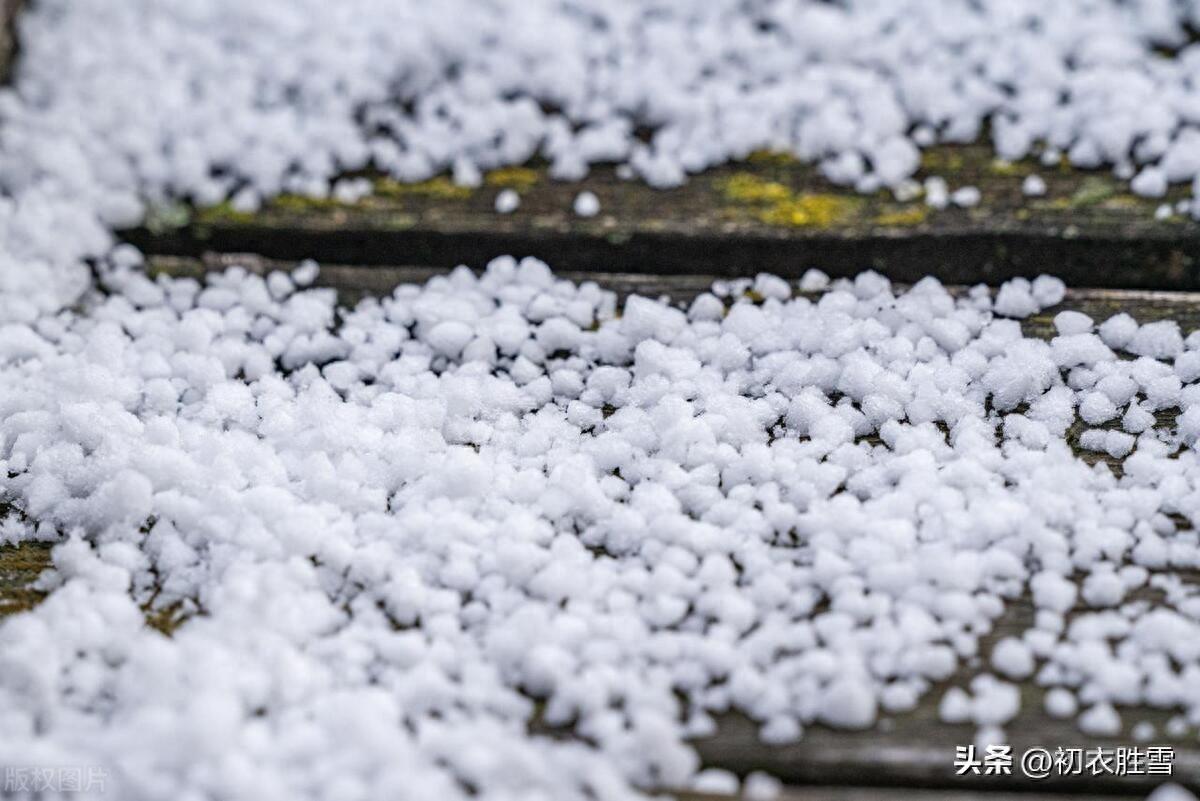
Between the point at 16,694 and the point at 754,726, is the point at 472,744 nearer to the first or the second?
the point at 754,726

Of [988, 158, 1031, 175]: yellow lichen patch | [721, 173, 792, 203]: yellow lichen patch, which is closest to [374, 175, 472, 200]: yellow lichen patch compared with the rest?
[721, 173, 792, 203]: yellow lichen patch

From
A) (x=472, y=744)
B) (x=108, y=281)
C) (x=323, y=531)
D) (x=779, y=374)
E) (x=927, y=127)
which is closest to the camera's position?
(x=472, y=744)

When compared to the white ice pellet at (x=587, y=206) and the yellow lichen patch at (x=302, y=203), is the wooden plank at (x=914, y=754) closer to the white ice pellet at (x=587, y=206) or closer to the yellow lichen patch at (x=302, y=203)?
the white ice pellet at (x=587, y=206)

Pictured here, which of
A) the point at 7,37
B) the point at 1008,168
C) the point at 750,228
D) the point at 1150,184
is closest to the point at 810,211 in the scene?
the point at 750,228

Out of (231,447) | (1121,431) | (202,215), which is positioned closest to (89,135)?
(202,215)

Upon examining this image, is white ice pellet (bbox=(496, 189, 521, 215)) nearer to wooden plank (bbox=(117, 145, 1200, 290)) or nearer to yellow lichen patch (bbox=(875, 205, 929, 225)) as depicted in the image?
wooden plank (bbox=(117, 145, 1200, 290))

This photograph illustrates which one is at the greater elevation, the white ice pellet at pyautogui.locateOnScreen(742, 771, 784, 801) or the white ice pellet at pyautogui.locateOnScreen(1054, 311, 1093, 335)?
the white ice pellet at pyautogui.locateOnScreen(1054, 311, 1093, 335)
